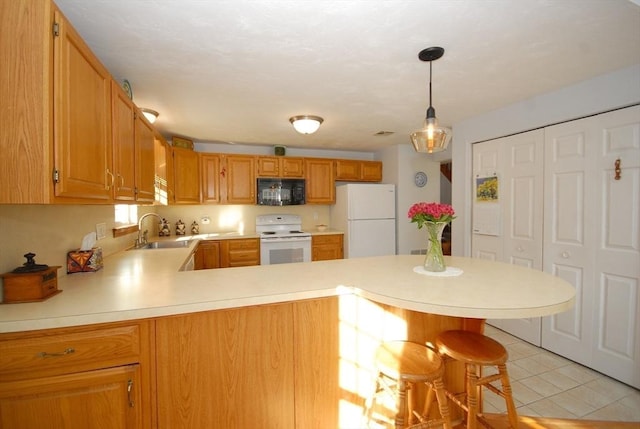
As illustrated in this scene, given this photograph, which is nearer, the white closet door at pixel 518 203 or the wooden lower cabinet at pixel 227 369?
the wooden lower cabinet at pixel 227 369

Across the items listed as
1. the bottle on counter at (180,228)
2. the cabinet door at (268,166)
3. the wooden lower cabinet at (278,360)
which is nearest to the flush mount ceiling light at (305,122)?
the cabinet door at (268,166)

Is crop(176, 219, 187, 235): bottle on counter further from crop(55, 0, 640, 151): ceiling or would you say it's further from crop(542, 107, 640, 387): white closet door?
crop(542, 107, 640, 387): white closet door

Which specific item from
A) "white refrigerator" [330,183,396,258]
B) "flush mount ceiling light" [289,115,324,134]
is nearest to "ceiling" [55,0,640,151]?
"flush mount ceiling light" [289,115,324,134]

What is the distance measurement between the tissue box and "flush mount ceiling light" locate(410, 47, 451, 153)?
7.21ft

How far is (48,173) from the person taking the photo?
3.18 feet

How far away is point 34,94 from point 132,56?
1097 mm

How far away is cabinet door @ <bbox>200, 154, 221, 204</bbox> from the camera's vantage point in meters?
4.01

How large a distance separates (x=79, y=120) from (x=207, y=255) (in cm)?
281

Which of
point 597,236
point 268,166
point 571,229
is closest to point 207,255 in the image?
point 268,166

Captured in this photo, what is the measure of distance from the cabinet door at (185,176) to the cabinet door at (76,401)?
291cm

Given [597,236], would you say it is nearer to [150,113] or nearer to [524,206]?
[524,206]

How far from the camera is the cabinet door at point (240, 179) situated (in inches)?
163

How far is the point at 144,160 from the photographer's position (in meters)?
2.12

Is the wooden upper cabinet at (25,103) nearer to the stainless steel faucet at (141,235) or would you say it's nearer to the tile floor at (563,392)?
the stainless steel faucet at (141,235)
